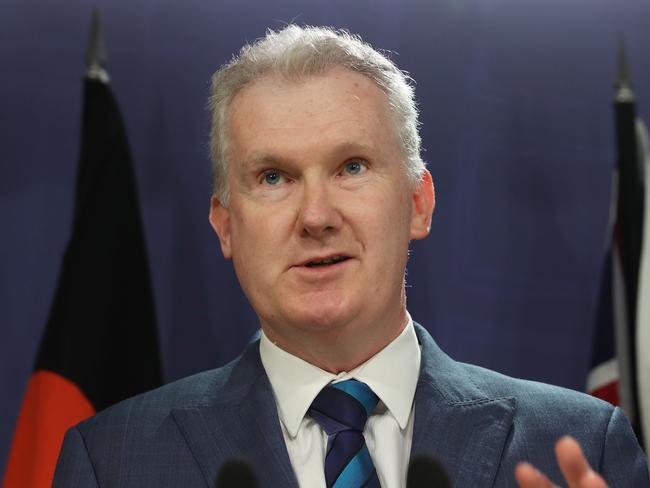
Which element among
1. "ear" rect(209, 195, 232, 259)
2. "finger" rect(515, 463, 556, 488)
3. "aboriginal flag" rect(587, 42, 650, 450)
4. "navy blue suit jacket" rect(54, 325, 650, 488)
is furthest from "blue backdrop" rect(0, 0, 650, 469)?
"finger" rect(515, 463, 556, 488)

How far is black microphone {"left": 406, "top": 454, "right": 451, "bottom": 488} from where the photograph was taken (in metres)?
1.11

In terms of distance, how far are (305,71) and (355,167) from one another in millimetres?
187

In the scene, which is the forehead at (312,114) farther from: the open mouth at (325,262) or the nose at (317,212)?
the open mouth at (325,262)

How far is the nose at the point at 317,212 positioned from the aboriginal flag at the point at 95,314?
3.09 feet

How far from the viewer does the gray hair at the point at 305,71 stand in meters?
1.84

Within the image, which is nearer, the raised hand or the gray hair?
the raised hand

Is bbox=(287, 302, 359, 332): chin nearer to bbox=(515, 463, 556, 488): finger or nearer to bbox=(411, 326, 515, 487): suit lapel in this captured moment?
bbox=(411, 326, 515, 487): suit lapel

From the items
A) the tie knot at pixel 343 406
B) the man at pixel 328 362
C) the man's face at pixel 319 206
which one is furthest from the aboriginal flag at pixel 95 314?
the tie knot at pixel 343 406

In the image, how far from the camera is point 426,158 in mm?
2889

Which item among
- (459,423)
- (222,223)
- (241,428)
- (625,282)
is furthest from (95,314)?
(625,282)

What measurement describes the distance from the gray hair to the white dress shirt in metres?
0.31

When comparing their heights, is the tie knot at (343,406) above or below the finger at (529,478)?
below

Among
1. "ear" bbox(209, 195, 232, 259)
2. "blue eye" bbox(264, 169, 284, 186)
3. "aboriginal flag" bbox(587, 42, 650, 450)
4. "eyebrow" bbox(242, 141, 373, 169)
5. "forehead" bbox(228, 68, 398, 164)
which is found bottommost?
"aboriginal flag" bbox(587, 42, 650, 450)

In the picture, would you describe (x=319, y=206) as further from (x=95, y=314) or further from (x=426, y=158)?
(x=426, y=158)
